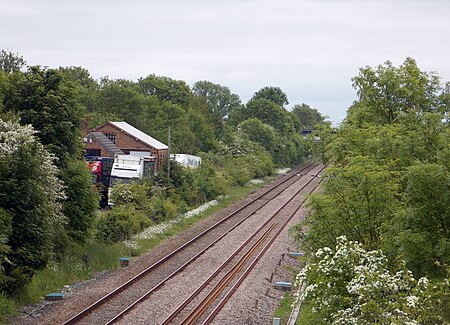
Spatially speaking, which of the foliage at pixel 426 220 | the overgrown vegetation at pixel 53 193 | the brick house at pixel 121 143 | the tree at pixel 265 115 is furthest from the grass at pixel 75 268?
the tree at pixel 265 115

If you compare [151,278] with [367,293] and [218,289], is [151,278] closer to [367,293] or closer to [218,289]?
[218,289]

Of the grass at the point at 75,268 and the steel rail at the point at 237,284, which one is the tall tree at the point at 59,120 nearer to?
the grass at the point at 75,268

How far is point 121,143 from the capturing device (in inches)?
2079

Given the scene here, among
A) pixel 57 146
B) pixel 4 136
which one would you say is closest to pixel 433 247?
pixel 4 136

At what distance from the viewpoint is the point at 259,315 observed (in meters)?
20.0

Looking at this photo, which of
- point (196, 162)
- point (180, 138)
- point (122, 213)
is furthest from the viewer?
point (180, 138)

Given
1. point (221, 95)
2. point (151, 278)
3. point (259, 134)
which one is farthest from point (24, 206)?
point (221, 95)

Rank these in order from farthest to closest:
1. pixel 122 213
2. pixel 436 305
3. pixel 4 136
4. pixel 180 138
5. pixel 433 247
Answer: pixel 180 138 → pixel 122 213 → pixel 4 136 → pixel 433 247 → pixel 436 305

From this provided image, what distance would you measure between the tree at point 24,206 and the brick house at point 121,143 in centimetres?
2596

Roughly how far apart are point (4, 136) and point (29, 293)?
5184mm

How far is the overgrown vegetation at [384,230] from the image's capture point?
10.6 metres

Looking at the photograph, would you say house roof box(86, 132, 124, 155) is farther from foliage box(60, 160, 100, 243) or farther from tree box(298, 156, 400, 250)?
tree box(298, 156, 400, 250)

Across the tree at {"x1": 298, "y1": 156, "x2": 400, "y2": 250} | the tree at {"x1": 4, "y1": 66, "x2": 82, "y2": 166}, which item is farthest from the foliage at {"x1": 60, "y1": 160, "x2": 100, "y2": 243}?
the tree at {"x1": 298, "y1": 156, "x2": 400, "y2": 250}

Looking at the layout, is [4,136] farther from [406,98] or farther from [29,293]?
[406,98]
